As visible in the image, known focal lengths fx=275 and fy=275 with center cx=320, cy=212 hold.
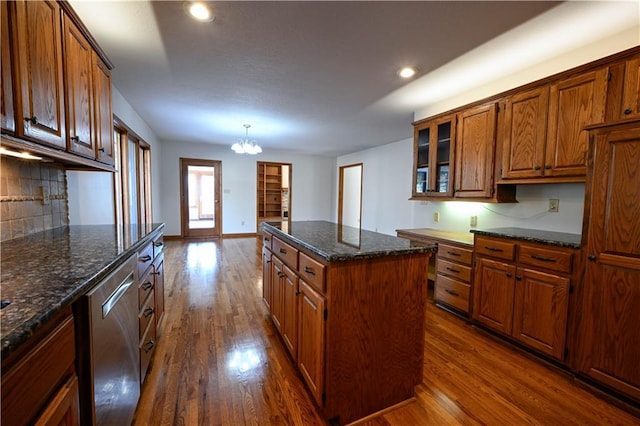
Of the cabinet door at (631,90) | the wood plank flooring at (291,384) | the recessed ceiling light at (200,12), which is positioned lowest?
the wood plank flooring at (291,384)

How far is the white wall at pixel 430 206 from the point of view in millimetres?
2461

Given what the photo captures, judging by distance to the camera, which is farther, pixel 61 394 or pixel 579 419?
pixel 579 419

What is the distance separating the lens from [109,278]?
1115 millimetres

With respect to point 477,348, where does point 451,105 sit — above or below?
above

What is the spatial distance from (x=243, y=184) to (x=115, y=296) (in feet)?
20.6

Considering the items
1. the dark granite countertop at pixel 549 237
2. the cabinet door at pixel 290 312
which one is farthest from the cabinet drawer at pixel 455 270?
the cabinet door at pixel 290 312

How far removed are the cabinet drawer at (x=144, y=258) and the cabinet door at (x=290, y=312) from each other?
0.92 m

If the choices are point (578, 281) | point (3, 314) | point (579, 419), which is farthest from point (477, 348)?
point (3, 314)

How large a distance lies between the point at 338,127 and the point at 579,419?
4313mm

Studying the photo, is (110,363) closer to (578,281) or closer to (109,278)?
(109,278)

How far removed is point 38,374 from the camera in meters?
0.69

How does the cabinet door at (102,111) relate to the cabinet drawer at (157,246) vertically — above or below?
above

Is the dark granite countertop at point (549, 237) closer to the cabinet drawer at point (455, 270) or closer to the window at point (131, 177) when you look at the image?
the cabinet drawer at point (455, 270)

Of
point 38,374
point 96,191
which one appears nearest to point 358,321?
point 38,374
